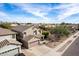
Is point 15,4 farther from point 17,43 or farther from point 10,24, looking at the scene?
point 17,43

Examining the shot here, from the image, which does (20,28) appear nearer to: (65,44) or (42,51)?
(42,51)

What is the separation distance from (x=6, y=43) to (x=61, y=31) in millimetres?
1794

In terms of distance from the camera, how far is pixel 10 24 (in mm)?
4547

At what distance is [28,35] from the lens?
4625 millimetres

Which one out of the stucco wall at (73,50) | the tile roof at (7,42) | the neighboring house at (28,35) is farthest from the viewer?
the neighboring house at (28,35)

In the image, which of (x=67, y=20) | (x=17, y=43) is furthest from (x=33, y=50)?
(x=67, y=20)

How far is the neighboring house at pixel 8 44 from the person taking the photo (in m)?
4.36

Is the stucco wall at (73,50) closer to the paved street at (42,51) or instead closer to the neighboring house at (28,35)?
the paved street at (42,51)

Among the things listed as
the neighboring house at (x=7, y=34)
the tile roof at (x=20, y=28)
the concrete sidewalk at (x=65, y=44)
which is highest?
the tile roof at (x=20, y=28)

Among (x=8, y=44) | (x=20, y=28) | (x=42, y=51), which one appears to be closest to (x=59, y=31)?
(x=42, y=51)

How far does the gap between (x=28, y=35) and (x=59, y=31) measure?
102 centimetres

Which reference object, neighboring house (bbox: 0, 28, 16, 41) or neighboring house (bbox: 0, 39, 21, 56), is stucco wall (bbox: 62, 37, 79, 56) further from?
neighboring house (bbox: 0, 28, 16, 41)

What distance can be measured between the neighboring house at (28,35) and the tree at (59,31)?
1.58 ft

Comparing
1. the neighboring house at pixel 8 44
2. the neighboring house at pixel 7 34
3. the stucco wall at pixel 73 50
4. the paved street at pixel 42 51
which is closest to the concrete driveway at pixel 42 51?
the paved street at pixel 42 51
